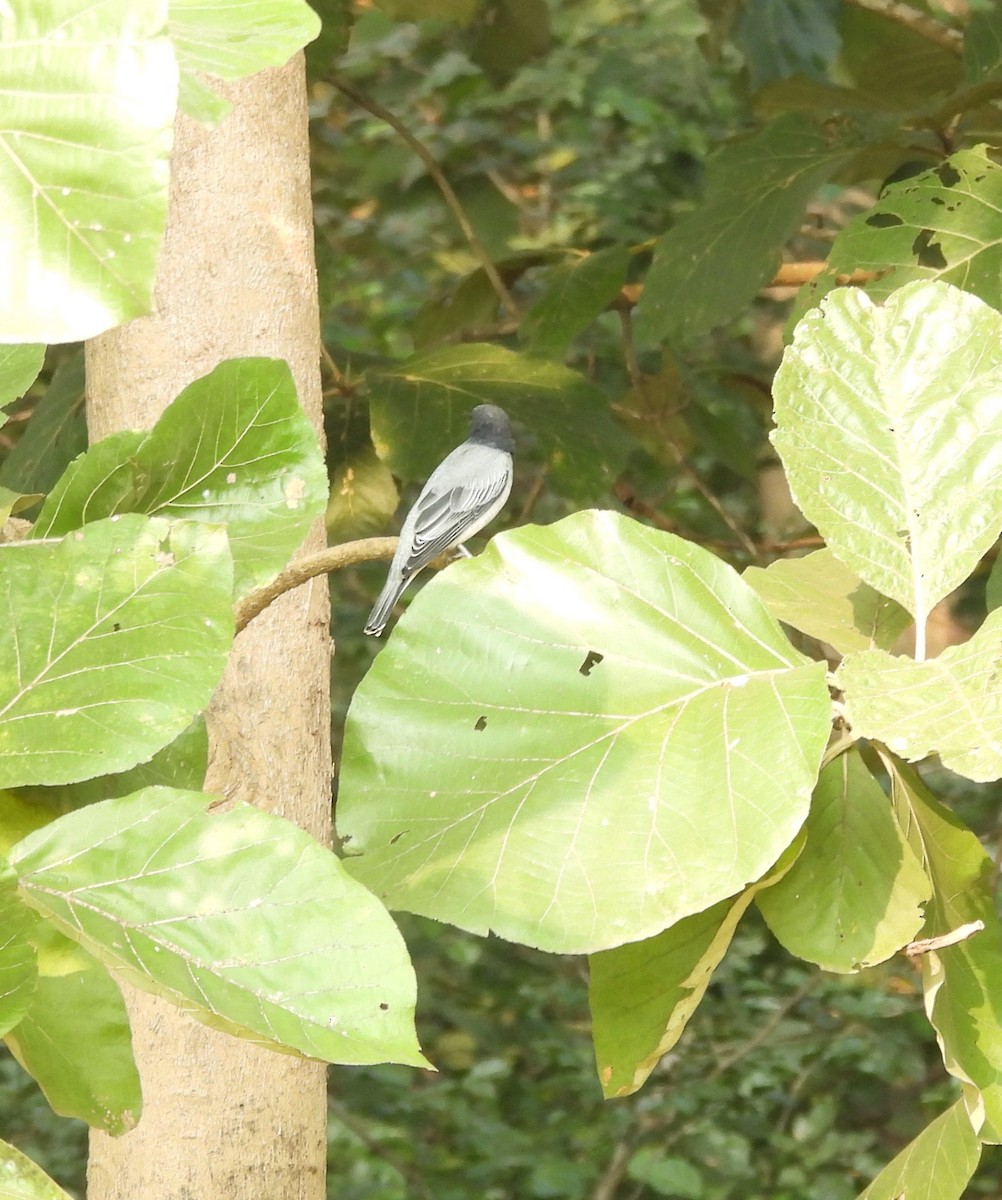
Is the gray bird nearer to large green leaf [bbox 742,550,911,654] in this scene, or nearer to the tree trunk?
the tree trunk

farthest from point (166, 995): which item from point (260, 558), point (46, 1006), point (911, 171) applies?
point (911, 171)

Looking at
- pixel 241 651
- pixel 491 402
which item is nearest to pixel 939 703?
pixel 241 651

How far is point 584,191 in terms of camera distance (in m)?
3.87

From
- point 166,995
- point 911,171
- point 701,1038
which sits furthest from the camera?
point 701,1038

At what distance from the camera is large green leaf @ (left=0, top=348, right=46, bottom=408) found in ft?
2.28

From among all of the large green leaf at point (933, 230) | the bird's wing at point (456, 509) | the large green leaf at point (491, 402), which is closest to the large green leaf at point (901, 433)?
the large green leaf at point (933, 230)

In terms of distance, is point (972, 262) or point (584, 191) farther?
point (584, 191)

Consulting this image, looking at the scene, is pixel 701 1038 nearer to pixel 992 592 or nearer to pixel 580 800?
pixel 992 592

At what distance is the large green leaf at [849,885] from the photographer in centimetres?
70

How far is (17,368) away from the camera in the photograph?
2.30 feet

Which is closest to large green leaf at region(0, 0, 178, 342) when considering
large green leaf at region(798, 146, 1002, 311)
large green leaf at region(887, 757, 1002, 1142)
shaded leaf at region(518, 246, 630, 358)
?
large green leaf at region(887, 757, 1002, 1142)

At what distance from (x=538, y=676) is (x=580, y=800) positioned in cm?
6

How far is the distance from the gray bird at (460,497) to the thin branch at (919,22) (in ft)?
2.76

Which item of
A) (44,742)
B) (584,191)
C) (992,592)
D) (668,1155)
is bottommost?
(668,1155)
